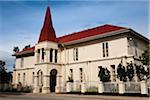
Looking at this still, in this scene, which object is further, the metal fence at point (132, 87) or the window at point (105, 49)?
the window at point (105, 49)

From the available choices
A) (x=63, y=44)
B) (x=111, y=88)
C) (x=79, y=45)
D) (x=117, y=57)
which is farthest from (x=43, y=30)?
(x=111, y=88)

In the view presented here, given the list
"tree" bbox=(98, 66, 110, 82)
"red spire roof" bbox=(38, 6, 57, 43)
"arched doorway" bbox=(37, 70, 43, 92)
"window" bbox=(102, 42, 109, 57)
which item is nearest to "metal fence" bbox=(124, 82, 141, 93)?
"tree" bbox=(98, 66, 110, 82)

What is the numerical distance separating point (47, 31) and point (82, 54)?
645 cm

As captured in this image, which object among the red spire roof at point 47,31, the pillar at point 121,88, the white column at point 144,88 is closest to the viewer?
the white column at point 144,88

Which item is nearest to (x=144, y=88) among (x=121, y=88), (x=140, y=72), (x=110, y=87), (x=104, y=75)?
(x=121, y=88)

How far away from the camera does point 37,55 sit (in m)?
31.1

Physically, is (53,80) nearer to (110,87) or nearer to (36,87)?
(36,87)

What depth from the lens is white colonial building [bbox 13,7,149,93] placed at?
2481 centimetres

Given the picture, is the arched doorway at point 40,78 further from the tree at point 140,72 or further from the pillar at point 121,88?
the tree at point 140,72

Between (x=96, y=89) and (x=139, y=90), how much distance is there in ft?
18.3

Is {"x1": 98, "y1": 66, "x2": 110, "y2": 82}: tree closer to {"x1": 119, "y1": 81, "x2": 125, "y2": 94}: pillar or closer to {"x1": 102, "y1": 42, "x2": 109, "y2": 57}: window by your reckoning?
{"x1": 119, "y1": 81, "x2": 125, "y2": 94}: pillar

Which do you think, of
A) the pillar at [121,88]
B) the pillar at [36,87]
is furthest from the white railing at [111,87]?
the pillar at [36,87]

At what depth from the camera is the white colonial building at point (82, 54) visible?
24.8 m

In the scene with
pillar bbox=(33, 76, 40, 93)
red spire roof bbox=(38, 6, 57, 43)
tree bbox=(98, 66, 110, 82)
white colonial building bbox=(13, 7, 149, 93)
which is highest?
red spire roof bbox=(38, 6, 57, 43)
